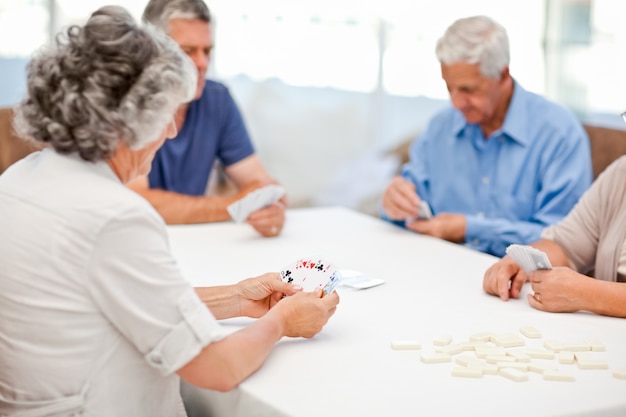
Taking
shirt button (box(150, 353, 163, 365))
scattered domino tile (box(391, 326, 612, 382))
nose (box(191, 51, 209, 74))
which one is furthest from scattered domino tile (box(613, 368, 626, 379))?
nose (box(191, 51, 209, 74))

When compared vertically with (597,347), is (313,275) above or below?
above

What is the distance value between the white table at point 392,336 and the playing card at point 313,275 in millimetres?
107

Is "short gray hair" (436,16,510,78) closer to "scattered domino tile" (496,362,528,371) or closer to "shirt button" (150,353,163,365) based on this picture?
"scattered domino tile" (496,362,528,371)

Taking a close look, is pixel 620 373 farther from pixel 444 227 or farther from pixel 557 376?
pixel 444 227

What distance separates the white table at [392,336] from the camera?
62.9 inches

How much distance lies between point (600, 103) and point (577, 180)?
99.3 inches

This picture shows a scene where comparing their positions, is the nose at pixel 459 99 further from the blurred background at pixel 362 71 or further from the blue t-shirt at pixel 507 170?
the blurred background at pixel 362 71

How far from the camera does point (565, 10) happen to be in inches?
228

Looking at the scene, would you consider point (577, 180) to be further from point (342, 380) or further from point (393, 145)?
point (393, 145)

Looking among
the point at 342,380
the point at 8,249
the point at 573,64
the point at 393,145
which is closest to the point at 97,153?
the point at 8,249

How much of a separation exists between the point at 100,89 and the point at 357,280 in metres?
1.08

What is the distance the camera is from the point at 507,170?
3398 mm

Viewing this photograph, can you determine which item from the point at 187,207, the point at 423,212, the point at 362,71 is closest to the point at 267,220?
the point at 187,207

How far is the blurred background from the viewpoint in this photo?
545 centimetres
